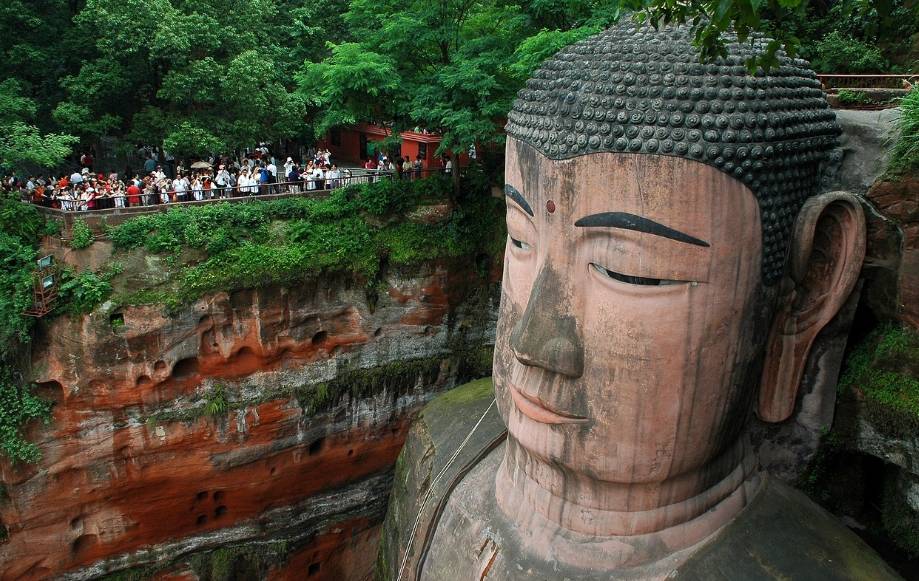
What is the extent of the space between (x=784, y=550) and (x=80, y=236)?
1038cm

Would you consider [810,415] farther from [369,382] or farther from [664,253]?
[369,382]

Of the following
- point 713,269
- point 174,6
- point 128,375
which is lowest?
point 128,375

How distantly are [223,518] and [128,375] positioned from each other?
306 centimetres

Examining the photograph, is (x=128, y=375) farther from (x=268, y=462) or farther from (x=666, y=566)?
(x=666, y=566)

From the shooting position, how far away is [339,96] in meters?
12.3

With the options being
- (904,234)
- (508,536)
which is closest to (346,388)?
(508,536)

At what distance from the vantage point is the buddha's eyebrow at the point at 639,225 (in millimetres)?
4402

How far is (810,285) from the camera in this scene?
16.3 feet

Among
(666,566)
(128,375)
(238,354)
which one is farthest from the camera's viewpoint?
(238,354)

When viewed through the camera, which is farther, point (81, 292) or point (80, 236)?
point (80, 236)

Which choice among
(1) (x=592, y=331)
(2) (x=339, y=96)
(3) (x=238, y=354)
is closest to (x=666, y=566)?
(1) (x=592, y=331)

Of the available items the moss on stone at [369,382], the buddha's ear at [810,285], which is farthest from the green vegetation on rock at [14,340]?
the buddha's ear at [810,285]

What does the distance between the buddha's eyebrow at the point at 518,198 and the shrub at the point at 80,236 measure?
8481 millimetres

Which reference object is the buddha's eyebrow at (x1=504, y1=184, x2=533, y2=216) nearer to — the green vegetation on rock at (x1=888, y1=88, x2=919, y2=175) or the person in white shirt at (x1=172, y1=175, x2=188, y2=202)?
the green vegetation on rock at (x1=888, y1=88, x2=919, y2=175)
